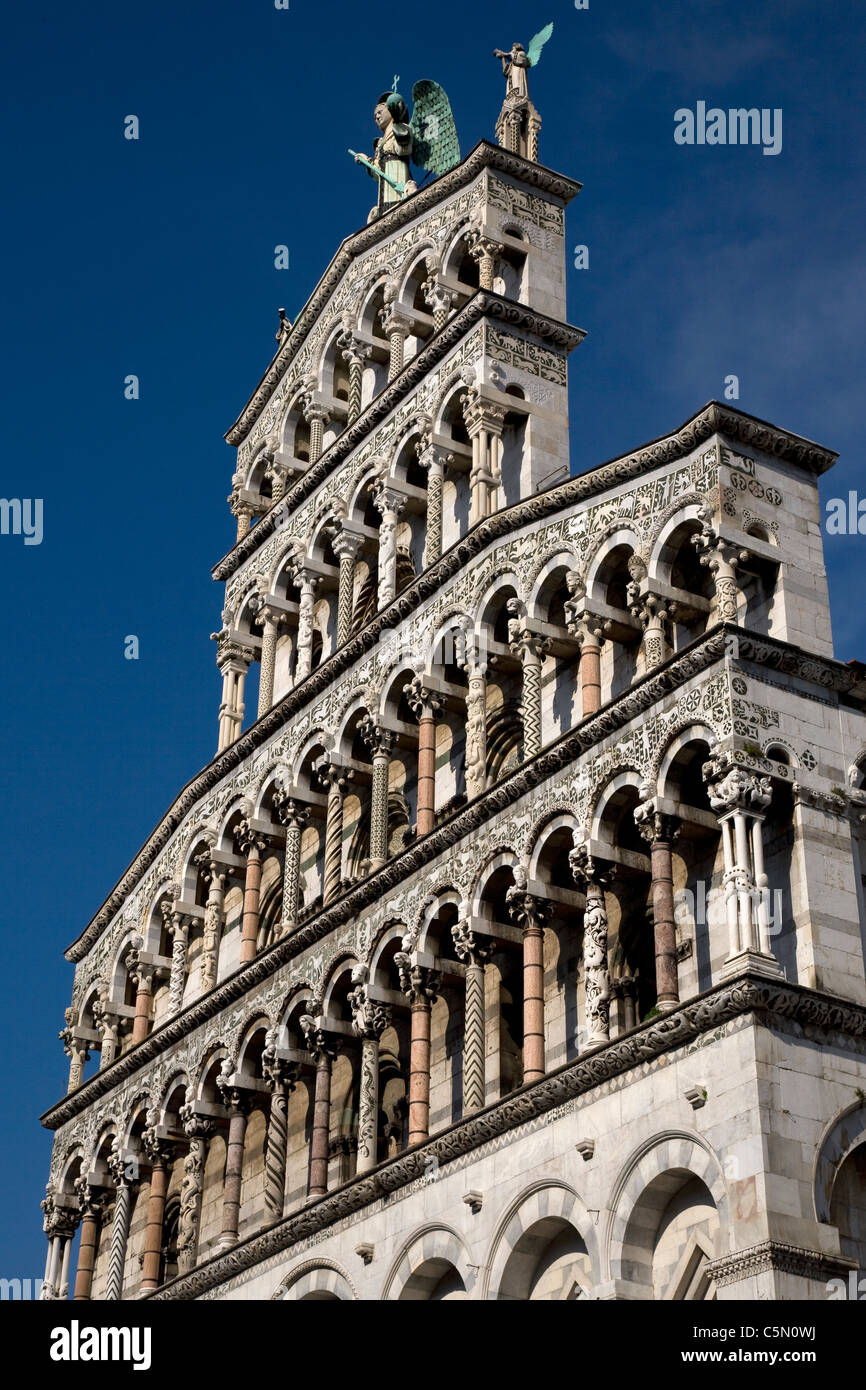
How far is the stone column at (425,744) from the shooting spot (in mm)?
28750

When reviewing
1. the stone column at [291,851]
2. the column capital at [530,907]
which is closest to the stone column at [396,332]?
the stone column at [291,851]

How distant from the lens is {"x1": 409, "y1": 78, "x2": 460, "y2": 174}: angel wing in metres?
39.6

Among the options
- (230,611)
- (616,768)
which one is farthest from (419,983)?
(230,611)

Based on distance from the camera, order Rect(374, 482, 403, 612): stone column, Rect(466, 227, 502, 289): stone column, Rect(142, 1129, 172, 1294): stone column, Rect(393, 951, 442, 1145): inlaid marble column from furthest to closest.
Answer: Rect(466, 227, 502, 289): stone column, Rect(374, 482, 403, 612): stone column, Rect(142, 1129, 172, 1294): stone column, Rect(393, 951, 442, 1145): inlaid marble column

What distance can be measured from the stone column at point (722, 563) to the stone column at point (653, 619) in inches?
33.2

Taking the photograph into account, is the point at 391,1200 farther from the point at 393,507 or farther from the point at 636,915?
the point at 393,507

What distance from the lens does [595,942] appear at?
78.2 ft

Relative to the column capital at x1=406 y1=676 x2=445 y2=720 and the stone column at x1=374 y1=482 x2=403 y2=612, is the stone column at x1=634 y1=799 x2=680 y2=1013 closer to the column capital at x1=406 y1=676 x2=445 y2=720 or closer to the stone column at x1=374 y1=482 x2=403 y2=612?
the column capital at x1=406 y1=676 x2=445 y2=720

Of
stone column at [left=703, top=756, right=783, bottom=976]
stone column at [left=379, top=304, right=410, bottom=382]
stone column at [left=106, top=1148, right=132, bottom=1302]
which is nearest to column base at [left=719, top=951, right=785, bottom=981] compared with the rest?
stone column at [left=703, top=756, right=783, bottom=976]

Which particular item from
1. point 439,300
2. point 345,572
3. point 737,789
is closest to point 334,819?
point 345,572

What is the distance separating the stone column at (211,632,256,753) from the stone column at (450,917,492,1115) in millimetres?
11512

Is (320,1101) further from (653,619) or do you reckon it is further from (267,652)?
(267,652)

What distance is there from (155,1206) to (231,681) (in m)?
9.23

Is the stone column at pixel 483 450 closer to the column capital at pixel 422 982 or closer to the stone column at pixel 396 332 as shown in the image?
the stone column at pixel 396 332
